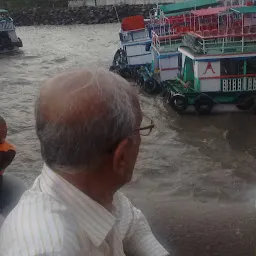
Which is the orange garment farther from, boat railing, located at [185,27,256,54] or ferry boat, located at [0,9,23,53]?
ferry boat, located at [0,9,23,53]

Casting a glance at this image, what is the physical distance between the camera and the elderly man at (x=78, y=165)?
1.07m

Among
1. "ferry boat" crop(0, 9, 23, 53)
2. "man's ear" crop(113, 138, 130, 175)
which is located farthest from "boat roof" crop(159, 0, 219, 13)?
"man's ear" crop(113, 138, 130, 175)

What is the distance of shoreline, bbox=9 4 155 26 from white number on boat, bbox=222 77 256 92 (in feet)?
102

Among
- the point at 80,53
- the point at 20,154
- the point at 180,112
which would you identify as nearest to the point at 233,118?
the point at 180,112

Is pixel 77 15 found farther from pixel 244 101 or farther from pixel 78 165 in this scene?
pixel 78 165

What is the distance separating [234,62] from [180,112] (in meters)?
1.86

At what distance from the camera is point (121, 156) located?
3.85ft

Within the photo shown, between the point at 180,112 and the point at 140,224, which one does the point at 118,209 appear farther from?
the point at 180,112

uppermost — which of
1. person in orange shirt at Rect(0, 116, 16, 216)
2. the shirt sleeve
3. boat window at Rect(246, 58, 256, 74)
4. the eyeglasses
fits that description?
the eyeglasses

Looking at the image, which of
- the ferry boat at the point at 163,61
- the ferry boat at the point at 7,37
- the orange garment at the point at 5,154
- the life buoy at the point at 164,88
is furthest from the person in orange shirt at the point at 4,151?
the ferry boat at the point at 7,37

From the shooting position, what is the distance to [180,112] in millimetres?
10602

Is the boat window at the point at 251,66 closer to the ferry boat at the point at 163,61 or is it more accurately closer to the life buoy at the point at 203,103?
the life buoy at the point at 203,103

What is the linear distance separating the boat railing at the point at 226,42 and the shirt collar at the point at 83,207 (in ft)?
30.0

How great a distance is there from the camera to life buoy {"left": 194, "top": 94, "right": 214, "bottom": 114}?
1017 cm
